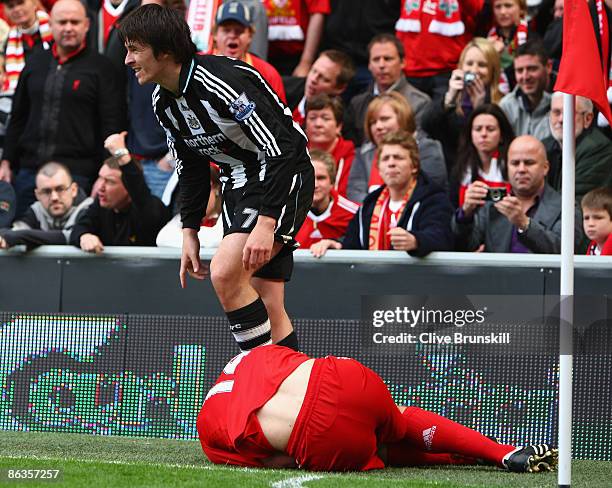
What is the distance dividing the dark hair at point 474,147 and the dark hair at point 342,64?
129 centimetres

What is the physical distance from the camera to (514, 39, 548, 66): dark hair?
9227mm

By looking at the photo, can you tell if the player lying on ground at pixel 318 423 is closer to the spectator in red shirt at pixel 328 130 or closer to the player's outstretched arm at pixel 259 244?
the player's outstretched arm at pixel 259 244

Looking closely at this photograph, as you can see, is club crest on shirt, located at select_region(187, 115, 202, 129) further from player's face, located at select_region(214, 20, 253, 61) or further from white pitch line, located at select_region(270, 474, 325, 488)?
player's face, located at select_region(214, 20, 253, 61)

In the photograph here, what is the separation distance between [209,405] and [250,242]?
0.77m

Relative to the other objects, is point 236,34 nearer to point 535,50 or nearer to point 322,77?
point 322,77

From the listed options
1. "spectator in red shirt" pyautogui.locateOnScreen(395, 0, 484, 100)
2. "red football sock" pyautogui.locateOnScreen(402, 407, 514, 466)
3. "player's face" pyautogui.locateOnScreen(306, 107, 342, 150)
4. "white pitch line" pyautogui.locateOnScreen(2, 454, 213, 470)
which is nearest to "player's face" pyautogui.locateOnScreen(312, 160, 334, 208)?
"player's face" pyautogui.locateOnScreen(306, 107, 342, 150)

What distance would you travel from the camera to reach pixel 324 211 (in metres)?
8.61

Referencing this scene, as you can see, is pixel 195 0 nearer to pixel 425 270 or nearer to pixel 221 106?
pixel 425 270

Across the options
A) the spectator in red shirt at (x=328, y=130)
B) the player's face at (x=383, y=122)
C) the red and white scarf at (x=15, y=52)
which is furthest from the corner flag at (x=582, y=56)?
the red and white scarf at (x=15, y=52)

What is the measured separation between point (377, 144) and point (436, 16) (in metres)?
1.51

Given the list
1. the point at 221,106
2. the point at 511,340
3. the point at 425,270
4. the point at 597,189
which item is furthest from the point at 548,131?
the point at 221,106

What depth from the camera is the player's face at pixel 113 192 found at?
348 inches

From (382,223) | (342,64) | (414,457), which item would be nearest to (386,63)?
(342,64)

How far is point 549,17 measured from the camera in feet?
34.6
